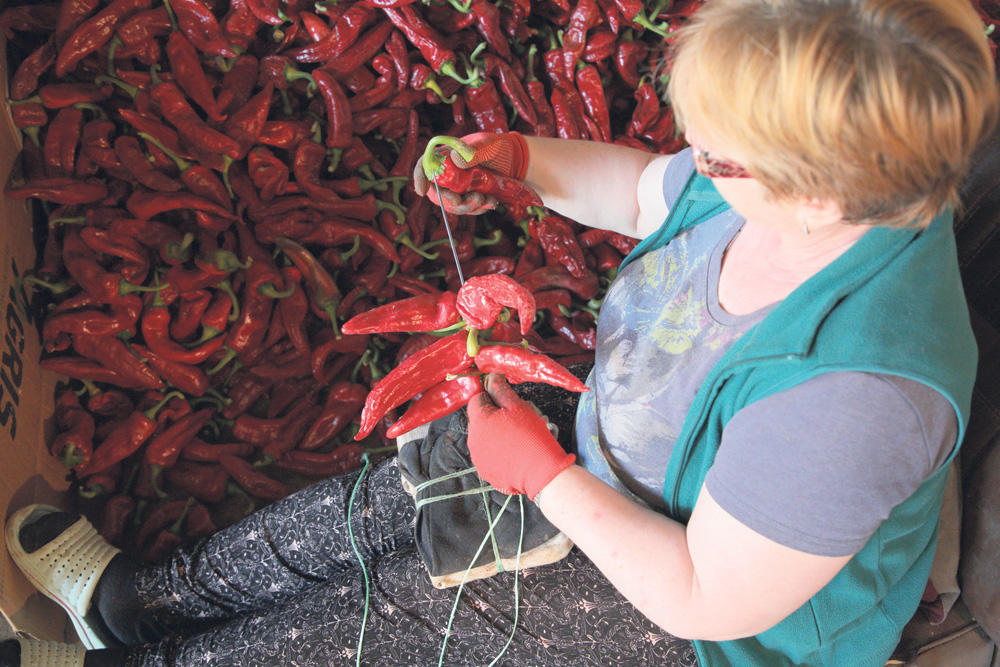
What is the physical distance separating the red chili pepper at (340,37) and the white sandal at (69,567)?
4.20ft

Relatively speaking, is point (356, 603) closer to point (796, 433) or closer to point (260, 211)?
point (796, 433)

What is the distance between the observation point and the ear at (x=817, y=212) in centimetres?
76

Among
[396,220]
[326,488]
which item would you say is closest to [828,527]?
[326,488]

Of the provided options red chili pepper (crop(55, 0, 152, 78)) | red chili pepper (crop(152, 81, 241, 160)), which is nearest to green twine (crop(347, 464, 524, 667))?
red chili pepper (crop(152, 81, 241, 160))

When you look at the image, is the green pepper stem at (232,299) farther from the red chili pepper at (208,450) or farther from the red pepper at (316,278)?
the red chili pepper at (208,450)

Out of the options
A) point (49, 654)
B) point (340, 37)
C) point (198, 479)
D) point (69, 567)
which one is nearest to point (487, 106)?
point (340, 37)

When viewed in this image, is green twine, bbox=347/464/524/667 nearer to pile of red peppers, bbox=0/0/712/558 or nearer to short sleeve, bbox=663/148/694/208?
pile of red peppers, bbox=0/0/712/558

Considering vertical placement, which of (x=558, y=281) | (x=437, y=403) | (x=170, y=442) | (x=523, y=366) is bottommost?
(x=170, y=442)

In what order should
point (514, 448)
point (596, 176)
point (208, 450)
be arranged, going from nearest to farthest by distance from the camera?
point (514, 448), point (596, 176), point (208, 450)

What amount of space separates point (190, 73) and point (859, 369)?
167 centimetres

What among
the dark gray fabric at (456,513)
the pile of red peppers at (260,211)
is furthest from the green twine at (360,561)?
the pile of red peppers at (260,211)

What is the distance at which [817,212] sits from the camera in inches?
30.7

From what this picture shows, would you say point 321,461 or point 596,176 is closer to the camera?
point 596,176

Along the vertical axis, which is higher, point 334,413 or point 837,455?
point 837,455
